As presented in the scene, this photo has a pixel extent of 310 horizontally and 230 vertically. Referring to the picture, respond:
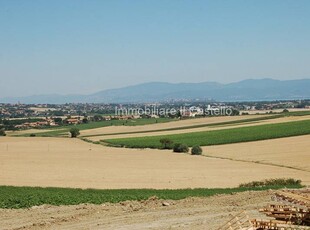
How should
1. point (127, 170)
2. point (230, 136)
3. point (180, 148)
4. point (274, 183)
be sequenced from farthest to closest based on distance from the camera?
point (230, 136) < point (180, 148) < point (127, 170) < point (274, 183)

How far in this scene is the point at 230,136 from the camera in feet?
243

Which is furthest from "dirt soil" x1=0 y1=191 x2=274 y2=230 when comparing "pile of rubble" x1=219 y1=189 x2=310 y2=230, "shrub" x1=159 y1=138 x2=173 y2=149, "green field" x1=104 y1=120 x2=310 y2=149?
"green field" x1=104 y1=120 x2=310 y2=149

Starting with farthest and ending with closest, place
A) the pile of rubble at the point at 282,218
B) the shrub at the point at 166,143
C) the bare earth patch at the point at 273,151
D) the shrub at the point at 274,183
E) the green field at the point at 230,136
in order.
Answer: the green field at the point at 230,136, the shrub at the point at 166,143, the bare earth patch at the point at 273,151, the shrub at the point at 274,183, the pile of rubble at the point at 282,218

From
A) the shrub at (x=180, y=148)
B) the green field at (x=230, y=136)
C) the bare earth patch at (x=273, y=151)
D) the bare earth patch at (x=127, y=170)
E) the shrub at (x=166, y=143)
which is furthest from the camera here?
the green field at (x=230, y=136)

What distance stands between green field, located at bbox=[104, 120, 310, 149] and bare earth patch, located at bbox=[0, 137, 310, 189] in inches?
326

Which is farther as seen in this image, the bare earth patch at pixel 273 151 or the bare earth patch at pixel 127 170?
the bare earth patch at pixel 273 151

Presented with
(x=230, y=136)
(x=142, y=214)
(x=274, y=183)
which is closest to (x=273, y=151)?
(x=230, y=136)

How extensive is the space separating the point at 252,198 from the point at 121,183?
14710mm

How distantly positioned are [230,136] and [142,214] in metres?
53.1

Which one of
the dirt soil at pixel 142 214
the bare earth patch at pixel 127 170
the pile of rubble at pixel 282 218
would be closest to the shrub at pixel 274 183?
the bare earth patch at pixel 127 170

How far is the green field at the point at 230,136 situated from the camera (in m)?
70.1

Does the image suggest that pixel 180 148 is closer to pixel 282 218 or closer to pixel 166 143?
pixel 166 143

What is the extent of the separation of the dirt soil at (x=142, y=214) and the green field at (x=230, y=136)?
1704 inches

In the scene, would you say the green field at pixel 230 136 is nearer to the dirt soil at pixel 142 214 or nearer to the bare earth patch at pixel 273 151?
the bare earth patch at pixel 273 151
